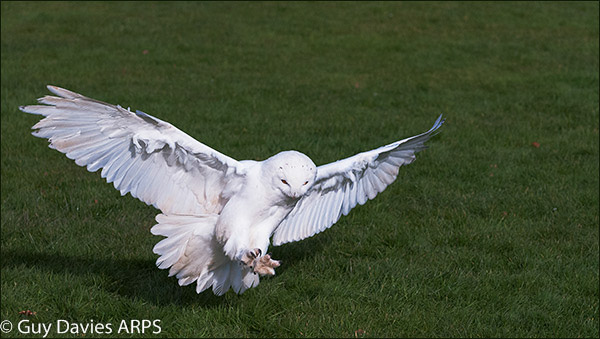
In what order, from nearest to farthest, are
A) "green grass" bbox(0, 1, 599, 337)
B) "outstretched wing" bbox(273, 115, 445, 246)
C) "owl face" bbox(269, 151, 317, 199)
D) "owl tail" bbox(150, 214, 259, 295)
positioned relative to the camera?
"owl face" bbox(269, 151, 317, 199) < "owl tail" bbox(150, 214, 259, 295) < "green grass" bbox(0, 1, 599, 337) < "outstretched wing" bbox(273, 115, 445, 246)

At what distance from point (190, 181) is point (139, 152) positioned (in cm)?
40

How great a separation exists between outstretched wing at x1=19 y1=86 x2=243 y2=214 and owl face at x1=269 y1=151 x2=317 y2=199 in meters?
0.34

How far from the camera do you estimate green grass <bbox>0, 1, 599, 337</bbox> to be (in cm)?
474

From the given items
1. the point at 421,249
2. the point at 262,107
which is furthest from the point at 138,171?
the point at 262,107

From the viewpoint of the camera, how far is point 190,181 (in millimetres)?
4508

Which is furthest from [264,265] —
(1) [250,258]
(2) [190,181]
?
(2) [190,181]

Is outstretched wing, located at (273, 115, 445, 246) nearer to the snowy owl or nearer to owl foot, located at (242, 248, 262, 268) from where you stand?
the snowy owl

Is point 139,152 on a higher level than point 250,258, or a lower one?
higher

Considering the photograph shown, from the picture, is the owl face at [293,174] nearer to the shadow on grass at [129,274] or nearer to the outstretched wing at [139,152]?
the outstretched wing at [139,152]

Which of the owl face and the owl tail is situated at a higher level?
the owl face

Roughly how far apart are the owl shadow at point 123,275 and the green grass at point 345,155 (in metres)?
0.02

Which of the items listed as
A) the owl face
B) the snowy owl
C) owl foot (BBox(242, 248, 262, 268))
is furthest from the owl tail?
the owl face

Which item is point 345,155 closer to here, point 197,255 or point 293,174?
point 197,255

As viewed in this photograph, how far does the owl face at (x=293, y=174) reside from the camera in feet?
13.2
